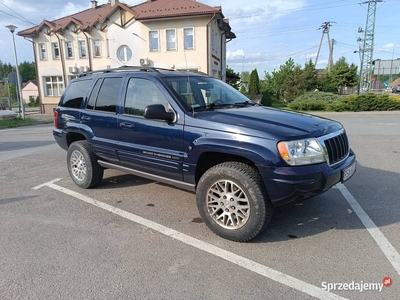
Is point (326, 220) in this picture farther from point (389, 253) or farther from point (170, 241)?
point (170, 241)

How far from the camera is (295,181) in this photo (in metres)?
2.84

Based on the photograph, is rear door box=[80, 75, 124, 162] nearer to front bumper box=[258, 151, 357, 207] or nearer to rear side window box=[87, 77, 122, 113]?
rear side window box=[87, 77, 122, 113]

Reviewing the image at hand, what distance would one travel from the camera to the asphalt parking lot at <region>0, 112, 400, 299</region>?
2434 mm

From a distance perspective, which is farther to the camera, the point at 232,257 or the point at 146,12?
the point at 146,12

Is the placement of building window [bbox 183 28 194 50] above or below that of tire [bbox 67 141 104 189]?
above

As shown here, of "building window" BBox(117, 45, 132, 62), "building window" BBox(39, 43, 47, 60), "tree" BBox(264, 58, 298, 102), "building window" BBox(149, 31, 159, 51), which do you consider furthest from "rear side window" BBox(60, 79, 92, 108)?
"tree" BBox(264, 58, 298, 102)

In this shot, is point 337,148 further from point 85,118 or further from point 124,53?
point 124,53

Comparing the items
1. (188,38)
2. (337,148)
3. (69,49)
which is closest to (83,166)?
(337,148)

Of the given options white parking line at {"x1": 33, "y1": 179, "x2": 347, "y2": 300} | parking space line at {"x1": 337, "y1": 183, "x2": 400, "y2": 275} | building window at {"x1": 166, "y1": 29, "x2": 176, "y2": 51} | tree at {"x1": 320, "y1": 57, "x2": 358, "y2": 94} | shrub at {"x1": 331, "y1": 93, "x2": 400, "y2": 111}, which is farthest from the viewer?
tree at {"x1": 320, "y1": 57, "x2": 358, "y2": 94}

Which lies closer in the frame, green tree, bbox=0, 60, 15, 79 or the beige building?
the beige building

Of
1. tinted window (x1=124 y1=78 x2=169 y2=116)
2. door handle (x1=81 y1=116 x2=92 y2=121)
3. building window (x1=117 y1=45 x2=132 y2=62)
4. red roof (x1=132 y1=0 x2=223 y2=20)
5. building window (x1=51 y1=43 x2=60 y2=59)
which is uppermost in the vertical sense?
red roof (x1=132 y1=0 x2=223 y2=20)

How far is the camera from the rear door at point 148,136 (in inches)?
140

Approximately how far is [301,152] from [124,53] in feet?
78.3

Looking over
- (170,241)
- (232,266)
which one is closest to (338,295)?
(232,266)
